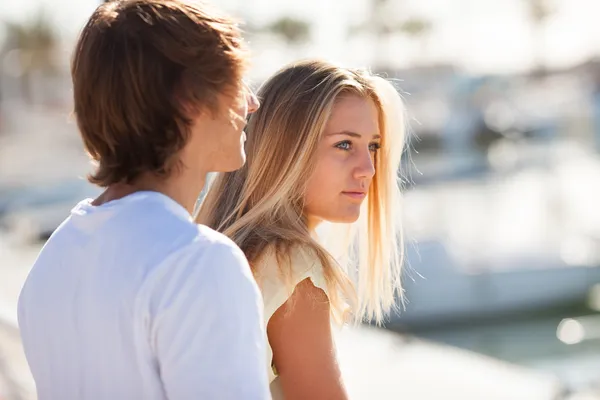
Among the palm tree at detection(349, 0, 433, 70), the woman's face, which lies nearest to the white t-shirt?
the woman's face

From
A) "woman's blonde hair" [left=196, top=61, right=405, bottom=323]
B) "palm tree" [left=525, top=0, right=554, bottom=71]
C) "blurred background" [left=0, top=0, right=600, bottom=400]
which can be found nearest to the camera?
"woman's blonde hair" [left=196, top=61, right=405, bottom=323]

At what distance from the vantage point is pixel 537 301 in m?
15.8

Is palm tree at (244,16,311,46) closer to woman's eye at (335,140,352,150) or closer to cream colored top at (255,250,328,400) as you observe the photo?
woman's eye at (335,140,352,150)

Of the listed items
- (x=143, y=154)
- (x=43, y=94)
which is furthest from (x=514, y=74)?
(x=143, y=154)

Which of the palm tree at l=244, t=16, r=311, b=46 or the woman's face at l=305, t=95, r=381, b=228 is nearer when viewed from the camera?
the woman's face at l=305, t=95, r=381, b=228

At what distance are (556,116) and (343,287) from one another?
199 feet

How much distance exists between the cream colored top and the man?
0.58 meters

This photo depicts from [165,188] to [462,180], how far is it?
1629 inches

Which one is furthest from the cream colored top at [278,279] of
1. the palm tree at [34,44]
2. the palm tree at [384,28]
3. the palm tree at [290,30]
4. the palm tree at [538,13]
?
the palm tree at [34,44]

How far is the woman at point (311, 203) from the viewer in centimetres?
204

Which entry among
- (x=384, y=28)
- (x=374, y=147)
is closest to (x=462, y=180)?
(x=384, y=28)

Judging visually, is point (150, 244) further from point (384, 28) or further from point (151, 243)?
point (384, 28)

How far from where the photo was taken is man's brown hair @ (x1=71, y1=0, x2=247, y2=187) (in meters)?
1.36

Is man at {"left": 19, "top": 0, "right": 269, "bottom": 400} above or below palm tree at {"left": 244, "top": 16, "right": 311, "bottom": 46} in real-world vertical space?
below
